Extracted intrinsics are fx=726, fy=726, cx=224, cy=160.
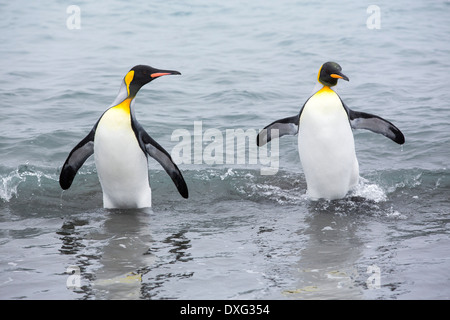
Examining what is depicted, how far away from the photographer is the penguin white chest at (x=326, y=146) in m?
5.66

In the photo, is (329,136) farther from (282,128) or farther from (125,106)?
(125,106)

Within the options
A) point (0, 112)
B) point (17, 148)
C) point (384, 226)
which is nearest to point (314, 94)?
point (384, 226)

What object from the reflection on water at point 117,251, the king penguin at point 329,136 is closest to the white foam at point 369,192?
the king penguin at point 329,136

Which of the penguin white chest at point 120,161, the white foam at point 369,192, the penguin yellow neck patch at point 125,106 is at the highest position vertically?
the penguin yellow neck patch at point 125,106

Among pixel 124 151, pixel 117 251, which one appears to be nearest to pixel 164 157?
pixel 124 151

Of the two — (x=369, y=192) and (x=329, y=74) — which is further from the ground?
(x=329, y=74)

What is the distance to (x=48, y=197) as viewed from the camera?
6.05 metres

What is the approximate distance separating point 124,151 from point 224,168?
156cm

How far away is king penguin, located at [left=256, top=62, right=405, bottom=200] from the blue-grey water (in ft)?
0.56

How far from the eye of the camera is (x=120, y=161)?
17.8 feet

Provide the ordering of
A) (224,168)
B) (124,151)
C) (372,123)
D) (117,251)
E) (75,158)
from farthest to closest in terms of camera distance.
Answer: (224,168)
(372,123)
(75,158)
(124,151)
(117,251)

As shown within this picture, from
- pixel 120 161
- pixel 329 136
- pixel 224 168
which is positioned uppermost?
pixel 329 136

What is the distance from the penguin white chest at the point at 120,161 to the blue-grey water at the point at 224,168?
151mm

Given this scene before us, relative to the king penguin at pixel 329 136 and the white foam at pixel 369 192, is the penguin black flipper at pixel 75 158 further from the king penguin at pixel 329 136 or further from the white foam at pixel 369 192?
the white foam at pixel 369 192
